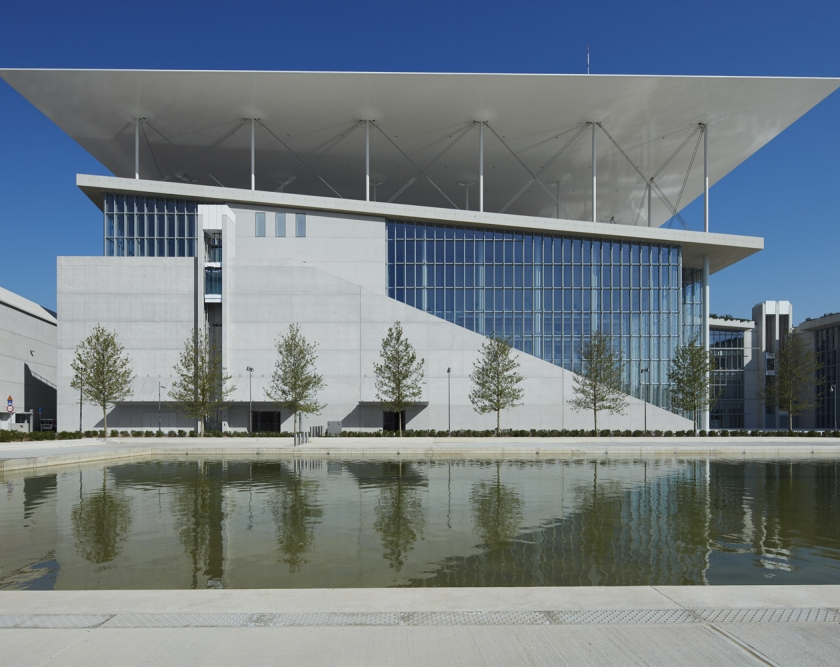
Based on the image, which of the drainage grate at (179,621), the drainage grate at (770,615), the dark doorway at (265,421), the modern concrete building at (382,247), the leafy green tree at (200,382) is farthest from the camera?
the dark doorway at (265,421)

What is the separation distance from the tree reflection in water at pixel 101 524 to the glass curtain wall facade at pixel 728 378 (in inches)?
2591

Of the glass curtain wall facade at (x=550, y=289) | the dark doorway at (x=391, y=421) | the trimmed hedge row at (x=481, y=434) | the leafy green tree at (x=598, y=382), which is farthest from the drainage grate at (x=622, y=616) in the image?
the glass curtain wall facade at (x=550, y=289)

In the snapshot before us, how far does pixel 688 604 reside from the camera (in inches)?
276

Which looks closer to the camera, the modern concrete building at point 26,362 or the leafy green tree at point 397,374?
the leafy green tree at point 397,374

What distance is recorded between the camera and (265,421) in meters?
50.3

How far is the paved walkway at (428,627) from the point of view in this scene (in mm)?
5664

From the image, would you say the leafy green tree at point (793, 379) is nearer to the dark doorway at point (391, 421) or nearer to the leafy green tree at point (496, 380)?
the leafy green tree at point (496, 380)

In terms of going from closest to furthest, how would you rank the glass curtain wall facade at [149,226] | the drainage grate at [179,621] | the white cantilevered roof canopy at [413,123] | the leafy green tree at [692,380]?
the drainage grate at [179,621]
the white cantilevered roof canopy at [413,123]
the leafy green tree at [692,380]
the glass curtain wall facade at [149,226]

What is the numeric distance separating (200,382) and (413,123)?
24965 mm

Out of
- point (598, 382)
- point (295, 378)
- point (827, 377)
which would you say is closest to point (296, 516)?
point (295, 378)

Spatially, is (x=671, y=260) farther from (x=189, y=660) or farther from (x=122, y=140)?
(x=189, y=660)

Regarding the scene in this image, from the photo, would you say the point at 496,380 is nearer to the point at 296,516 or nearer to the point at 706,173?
the point at 706,173

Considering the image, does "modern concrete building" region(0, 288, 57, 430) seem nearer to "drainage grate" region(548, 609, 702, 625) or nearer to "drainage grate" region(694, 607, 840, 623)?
"drainage grate" region(548, 609, 702, 625)

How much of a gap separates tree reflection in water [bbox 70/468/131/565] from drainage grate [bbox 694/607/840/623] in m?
9.12
